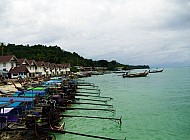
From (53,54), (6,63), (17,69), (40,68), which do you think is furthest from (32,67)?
(53,54)

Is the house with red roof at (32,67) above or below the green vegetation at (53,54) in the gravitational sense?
below

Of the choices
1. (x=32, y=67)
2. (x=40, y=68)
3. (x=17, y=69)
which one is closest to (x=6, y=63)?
(x=17, y=69)

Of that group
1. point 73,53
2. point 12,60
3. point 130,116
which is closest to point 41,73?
point 12,60

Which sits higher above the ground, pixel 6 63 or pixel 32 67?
pixel 6 63

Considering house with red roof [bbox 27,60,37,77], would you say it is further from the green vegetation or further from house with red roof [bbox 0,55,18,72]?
the green vegetation

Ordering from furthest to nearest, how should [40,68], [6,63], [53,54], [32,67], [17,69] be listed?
[53,54] < [40,68] < [32,67] < [17,69] < [6,63]

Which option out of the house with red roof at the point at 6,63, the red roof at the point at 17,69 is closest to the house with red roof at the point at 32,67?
the red roof at the point at 17,69

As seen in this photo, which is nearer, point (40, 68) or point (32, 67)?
point (32, 67)

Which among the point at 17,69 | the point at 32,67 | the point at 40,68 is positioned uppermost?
the point at 32,67

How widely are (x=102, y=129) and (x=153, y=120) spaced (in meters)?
4.86

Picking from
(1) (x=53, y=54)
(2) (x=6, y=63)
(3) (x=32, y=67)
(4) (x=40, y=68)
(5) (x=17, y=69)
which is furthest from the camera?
(1) (x=53, y=54)

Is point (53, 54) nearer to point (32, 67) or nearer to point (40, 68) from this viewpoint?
point (40, 68)

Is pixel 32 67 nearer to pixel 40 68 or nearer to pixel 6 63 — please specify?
pixel 40 68

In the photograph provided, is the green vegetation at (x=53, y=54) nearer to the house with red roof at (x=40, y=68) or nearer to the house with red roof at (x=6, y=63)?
the house with red roof at (x=40, y=68)
